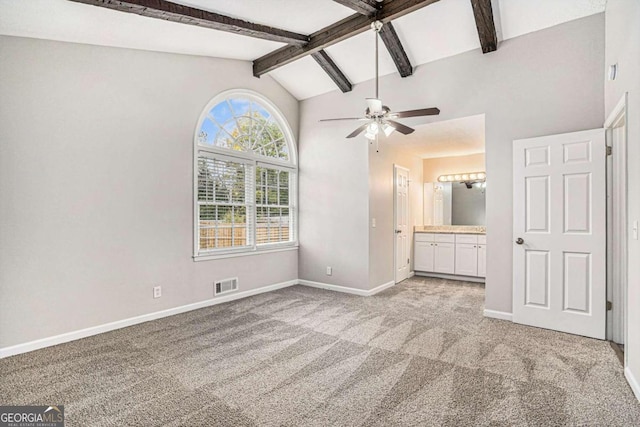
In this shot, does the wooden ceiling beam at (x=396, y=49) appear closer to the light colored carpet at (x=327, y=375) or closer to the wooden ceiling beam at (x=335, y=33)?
the wooden ceiling beam at (x=335, y=33)

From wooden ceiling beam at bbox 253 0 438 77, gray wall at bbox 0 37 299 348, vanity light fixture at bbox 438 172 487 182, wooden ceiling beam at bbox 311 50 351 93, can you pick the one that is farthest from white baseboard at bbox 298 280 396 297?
wooden ceiling beam at bbox 253 0 438 77

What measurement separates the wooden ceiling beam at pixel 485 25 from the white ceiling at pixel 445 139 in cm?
76

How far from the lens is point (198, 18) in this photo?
10.4 feet

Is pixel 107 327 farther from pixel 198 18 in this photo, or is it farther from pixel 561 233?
pixel 561 233

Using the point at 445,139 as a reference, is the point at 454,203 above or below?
below

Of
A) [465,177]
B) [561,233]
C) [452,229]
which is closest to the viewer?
[561,233]

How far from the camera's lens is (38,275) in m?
2.96

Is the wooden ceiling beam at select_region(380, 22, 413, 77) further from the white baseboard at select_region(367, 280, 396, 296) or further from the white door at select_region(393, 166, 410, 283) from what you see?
the white baseboard at select_region(367, 280, 396, 296)

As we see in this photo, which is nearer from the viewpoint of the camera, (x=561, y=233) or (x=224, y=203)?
(x=561, y=233)

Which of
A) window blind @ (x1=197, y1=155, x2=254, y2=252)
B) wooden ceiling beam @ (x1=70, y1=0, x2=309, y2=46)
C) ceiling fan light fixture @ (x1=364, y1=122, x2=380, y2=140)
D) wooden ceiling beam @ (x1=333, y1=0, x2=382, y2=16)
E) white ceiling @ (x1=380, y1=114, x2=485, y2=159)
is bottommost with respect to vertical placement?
window blind @ (x1=197, y1=155, x2=254, y2=252)

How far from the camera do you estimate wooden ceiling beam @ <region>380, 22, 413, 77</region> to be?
3.78 m

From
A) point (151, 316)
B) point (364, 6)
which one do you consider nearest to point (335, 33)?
point (364, 6)

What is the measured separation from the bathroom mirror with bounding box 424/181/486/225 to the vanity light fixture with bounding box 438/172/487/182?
4.0 inches

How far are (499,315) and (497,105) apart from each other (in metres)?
2.43
